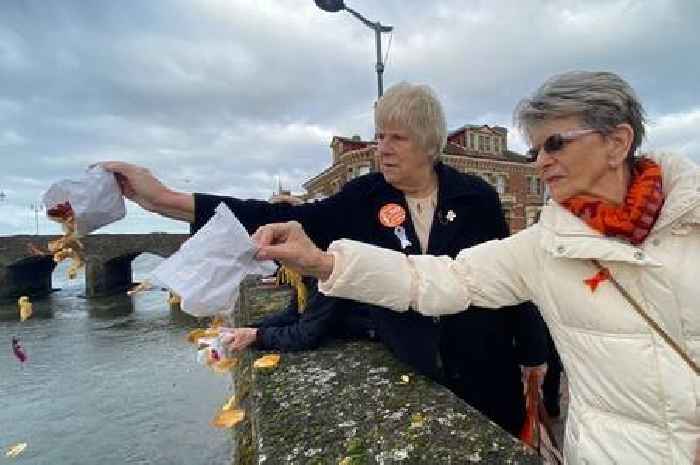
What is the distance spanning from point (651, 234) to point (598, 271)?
193mm

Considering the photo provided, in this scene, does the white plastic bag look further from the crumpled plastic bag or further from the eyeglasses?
the eyeglasses

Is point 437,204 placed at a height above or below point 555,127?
below

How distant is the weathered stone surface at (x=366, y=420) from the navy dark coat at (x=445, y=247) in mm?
202

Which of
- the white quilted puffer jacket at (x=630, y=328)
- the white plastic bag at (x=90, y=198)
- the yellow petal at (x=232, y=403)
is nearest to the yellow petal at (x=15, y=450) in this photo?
the yellow petal at (x=232, y=403)

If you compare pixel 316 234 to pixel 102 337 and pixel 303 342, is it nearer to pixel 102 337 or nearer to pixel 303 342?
pixel 303 342

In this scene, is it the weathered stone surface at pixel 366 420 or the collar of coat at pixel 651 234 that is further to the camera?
the weathered stone surface at pixel 366 420

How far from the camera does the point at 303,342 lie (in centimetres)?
355

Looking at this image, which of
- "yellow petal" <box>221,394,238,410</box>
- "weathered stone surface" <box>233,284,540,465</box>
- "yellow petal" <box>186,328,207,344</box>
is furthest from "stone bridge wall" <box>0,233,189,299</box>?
"weathered stone surface" <box>233,284,540,465</box>

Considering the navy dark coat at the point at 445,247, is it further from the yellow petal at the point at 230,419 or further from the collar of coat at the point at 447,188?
the yellow petal at the point at 230,419

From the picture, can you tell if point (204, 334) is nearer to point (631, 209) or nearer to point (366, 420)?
point (366, 420)

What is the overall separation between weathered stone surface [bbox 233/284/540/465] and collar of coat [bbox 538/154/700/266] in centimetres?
78

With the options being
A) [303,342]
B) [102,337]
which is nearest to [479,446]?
[303,342]

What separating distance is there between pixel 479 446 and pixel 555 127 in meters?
1.21

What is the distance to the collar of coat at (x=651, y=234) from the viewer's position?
1496 millimetres
